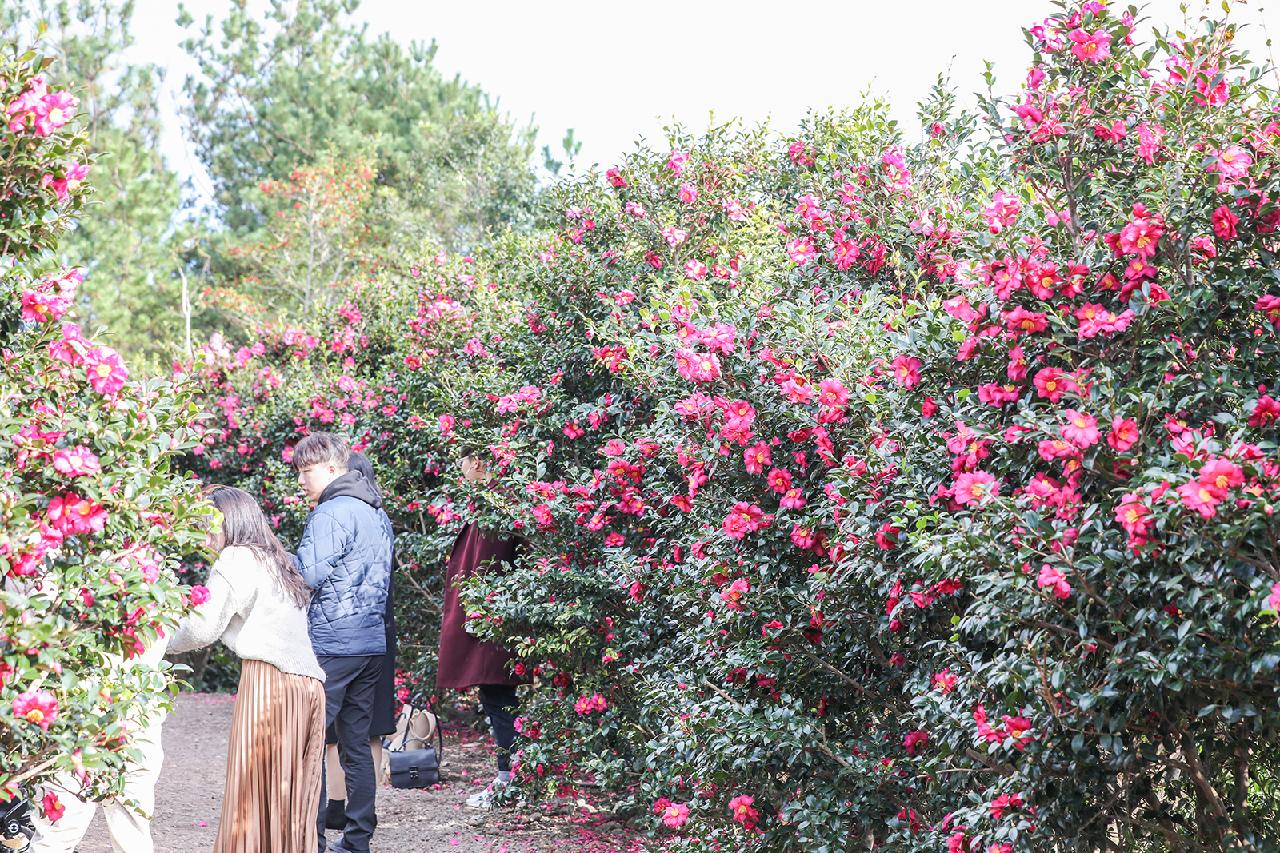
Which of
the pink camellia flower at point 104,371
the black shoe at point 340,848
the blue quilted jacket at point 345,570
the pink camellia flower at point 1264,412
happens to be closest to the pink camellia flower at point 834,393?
the pink camellia flower at point 1264,412

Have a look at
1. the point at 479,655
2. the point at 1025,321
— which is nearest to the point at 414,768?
the point at 479,655

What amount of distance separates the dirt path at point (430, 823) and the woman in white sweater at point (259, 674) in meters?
1.32

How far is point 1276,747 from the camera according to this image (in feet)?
9.95

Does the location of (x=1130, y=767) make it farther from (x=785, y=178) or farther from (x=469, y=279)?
(x=469, y=279)

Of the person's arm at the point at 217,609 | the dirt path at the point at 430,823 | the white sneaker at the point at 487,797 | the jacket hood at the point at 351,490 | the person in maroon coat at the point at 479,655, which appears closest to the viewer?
the person's arm at the point at 217,609

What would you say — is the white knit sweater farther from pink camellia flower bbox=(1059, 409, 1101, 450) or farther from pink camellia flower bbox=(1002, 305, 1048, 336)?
pink camellia flower bbox=(1059, 409, 1101, 450)

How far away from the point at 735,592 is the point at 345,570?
1907 millimetres

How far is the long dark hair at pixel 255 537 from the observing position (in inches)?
173

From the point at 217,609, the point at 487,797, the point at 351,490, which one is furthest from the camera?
the point at 487,797

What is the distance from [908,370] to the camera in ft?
10.6

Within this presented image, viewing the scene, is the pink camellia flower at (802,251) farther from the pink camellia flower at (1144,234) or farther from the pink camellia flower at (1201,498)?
the pink camellia flower at (1201,498)

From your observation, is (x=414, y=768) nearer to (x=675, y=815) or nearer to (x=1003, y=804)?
(x=675, y=815)

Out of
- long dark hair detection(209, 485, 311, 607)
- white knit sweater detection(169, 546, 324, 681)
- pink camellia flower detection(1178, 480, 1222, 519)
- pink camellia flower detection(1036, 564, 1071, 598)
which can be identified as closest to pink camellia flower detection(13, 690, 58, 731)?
white knit sweater detection(169, 546, 324, 681)

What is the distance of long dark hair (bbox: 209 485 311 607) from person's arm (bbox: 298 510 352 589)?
0.48 m
